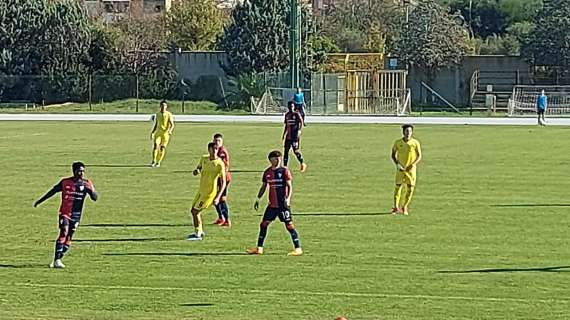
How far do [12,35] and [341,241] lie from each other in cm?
6308

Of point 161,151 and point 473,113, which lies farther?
point 473,113

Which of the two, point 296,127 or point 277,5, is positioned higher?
point 277,5

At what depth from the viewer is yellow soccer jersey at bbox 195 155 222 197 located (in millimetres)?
17406

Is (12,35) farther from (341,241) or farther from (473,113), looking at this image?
(341,241)

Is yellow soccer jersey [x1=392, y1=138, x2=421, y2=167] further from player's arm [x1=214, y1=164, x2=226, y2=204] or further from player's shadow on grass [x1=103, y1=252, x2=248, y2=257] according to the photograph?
player's shadow on grass [x1=103, y1=252, x2=248, y2=257]

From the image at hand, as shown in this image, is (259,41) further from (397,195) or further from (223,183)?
(223,183)

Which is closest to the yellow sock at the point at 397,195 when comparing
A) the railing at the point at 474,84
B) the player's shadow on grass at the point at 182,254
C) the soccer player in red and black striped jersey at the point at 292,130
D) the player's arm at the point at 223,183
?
the player's arm at the point at 223,183

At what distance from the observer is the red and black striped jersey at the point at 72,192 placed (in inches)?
571

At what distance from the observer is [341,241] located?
680 inches

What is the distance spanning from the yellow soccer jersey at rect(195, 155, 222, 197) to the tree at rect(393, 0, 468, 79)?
58.3 metres

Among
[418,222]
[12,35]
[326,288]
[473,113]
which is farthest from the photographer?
[12,35]

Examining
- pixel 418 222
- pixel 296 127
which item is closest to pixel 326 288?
pixel 418 222

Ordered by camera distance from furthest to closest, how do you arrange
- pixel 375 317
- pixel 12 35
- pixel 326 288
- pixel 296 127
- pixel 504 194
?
pixel 12 35
pixel 296 127
pixel 504 194
pixel 326 288
pixel 375 317

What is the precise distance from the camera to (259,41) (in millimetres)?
76062
